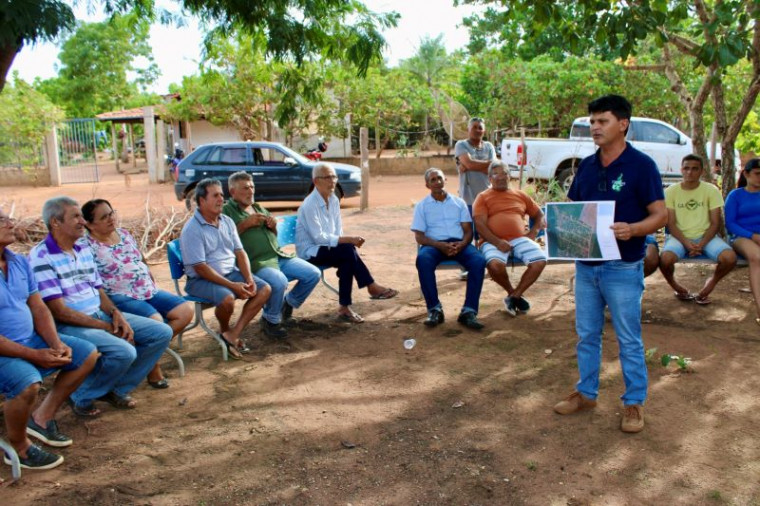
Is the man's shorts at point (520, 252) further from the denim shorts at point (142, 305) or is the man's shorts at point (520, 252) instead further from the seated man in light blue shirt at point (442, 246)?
the denim shorts at point (142, 305)

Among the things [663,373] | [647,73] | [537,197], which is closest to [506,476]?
[663,373]

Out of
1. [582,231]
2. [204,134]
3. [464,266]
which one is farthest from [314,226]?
[204,134]

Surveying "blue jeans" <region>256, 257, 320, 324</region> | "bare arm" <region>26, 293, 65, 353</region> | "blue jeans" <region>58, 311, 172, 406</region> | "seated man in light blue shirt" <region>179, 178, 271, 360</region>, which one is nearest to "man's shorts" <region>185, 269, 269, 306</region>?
"seated man in light blue shirt" <region>179, 178, 271, 360</region>

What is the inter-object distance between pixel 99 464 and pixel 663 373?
366cm

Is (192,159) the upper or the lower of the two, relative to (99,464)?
upper

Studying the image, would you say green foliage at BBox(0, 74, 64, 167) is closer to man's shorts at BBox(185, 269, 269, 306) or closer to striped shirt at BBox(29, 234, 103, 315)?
man's shorts at BBox(185, 269, 269, 306)

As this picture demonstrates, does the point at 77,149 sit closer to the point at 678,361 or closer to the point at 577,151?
the point at 577,151

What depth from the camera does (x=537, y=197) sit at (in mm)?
11203

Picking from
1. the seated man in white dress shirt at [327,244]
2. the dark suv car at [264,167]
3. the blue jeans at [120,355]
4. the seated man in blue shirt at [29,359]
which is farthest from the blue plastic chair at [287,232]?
the dark suv car at [264,167]

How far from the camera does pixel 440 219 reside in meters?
6.20

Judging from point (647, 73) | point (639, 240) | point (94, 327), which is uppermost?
point (647, 73)

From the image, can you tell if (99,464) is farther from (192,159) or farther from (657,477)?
(192,159)

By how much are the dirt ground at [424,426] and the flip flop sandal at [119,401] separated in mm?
84

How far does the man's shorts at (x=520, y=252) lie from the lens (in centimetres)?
604
